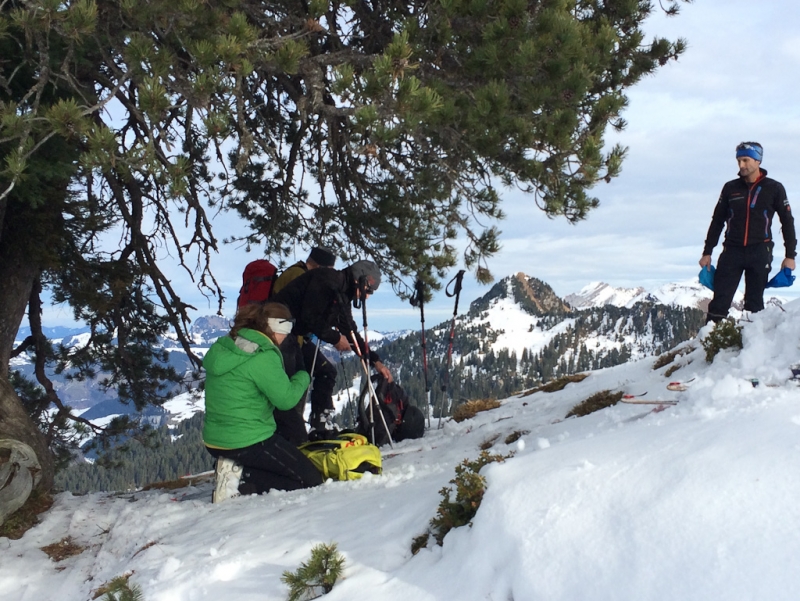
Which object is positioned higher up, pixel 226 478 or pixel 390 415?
pixel 390 415

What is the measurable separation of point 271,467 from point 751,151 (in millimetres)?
5876

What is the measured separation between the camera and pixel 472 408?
847 cm

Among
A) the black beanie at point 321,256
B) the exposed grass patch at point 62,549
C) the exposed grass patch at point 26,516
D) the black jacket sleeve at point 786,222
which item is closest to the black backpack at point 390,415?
the black beanie at point 321,256

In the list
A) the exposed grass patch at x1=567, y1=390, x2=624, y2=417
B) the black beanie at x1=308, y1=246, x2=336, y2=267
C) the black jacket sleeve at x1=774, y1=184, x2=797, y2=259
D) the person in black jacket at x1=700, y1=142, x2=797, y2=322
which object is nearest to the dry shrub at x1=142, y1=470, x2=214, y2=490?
the black beanie at x1=308, y1=246, x2=336, y2=267

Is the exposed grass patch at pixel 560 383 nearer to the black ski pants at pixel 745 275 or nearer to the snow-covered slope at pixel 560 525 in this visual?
the black ski pants at pixel 745 275

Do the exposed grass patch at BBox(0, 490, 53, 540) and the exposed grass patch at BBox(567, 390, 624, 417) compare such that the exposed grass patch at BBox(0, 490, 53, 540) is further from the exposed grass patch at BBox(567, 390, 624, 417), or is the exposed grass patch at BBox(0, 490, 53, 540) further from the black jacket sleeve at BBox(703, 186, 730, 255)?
the black jacket sleeve at BBox(703, 186, 730, 255)

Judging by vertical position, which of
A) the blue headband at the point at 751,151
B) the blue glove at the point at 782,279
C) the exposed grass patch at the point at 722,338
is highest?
the blue headband at the point at 751,151

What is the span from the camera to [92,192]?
816 cm

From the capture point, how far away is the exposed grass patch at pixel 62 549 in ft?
15.7

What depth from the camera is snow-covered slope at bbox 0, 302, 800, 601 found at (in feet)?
7.27

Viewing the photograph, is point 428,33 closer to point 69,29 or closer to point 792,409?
point 69,29

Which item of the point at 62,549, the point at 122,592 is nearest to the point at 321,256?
the point at 62,549

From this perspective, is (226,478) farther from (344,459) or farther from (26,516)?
(26,516)

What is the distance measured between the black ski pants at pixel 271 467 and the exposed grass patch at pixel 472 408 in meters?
3.31
